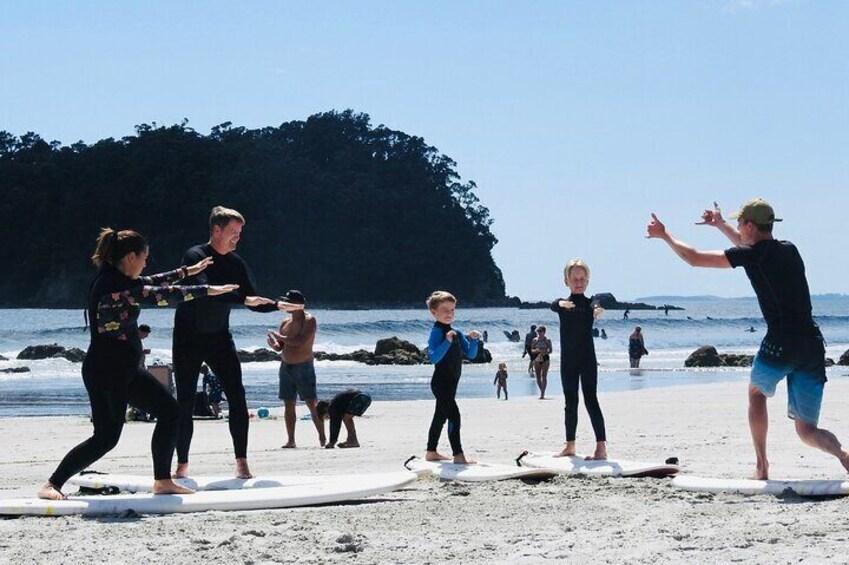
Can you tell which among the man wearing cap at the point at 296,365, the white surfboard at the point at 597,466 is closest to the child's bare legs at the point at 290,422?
the man wearing cap at the point at 296,365

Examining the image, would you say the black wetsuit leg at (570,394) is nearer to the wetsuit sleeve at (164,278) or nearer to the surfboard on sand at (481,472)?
the surfboard on sand at (481,472)

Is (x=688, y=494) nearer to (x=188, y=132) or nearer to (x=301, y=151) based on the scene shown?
(x=188, y=132)

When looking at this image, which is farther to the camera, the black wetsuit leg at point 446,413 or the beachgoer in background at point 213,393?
the beachgoer in background at point 213,393

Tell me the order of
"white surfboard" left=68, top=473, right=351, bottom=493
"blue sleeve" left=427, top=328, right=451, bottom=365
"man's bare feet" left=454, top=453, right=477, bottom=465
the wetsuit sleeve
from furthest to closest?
"blue sleeve" left=427, top=328, right=451, bottom=365 → "man's bare feet" left=454, top=453, right=477, bottom=465 → "white surfboard" left=68, top=473, right=351, bottom=493 → the wetsuit sleeve

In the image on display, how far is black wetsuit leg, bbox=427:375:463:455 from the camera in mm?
9461

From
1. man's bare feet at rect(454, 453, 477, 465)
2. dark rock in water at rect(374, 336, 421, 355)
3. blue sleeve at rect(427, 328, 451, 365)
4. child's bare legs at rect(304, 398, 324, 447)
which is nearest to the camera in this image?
man's bare feet at rect(454, 453, 477, 465)

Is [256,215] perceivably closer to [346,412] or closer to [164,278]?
[346,412]

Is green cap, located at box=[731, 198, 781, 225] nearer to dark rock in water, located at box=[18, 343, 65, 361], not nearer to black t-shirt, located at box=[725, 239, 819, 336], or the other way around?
black t-shirt, located at box=[725, 239, 819, 336]

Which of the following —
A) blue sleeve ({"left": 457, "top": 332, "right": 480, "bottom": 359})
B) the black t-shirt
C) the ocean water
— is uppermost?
the black t-shirt

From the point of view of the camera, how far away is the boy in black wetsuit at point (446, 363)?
31.0 feet

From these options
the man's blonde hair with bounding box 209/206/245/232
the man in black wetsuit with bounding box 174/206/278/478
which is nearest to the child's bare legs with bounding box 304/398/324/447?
the man in black wetsuit with bounding box 174/206/278/478

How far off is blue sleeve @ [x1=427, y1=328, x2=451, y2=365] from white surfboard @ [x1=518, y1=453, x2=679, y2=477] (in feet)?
3.33

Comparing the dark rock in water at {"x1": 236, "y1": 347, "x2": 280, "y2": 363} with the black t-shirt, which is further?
the dark rock in water at {"x1": 236, "y1": 347, "x2": 280, "y2": 363}

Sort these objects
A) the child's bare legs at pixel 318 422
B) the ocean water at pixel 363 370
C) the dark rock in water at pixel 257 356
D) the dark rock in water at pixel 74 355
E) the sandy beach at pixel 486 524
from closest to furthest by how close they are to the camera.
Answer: the sandy beach at pixel 486 524 < the child's bare legs at pixel 318 422 < the ocean water at pixel 363 370 < the dark rock in water at pixel 74 355 < the dark rock in water at pixel 257 356
